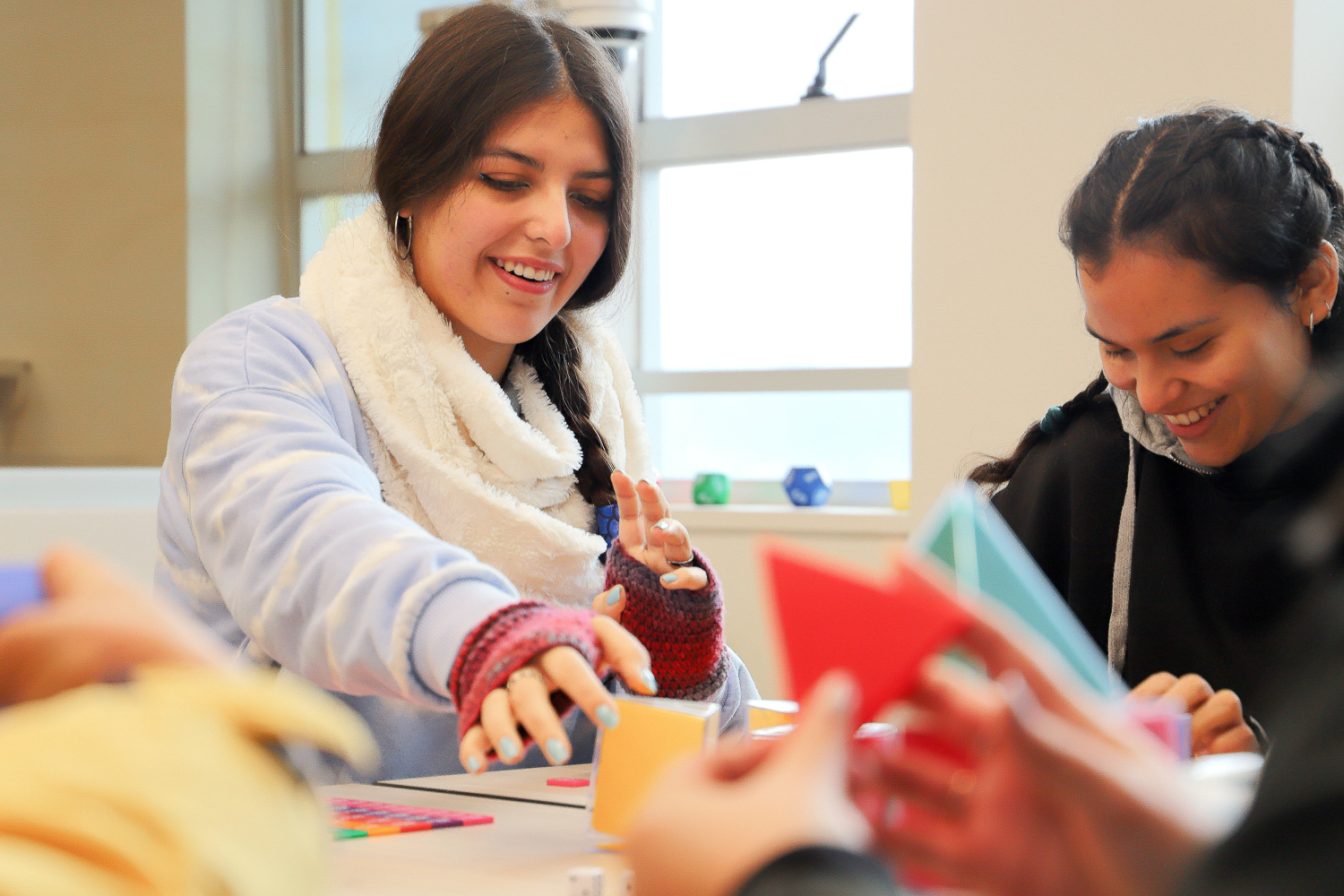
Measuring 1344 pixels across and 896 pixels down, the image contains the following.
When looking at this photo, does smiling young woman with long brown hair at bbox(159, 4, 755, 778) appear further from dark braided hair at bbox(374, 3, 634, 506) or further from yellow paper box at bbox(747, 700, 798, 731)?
yellow paper box at bbox(747, 700, 798, 731)

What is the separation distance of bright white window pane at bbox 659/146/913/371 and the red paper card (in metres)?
2.47

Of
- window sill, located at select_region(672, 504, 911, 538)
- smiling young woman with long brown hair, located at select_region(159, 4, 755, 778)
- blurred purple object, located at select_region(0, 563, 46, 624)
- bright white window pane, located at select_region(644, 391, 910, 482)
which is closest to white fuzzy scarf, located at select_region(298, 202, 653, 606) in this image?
smiling young woman with long brown hair, located at select_region(159, 4, 755, 778)

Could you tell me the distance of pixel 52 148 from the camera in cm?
294

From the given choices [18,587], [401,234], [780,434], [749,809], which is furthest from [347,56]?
[749,809]

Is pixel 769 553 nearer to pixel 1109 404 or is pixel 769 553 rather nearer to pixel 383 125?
pixel 383 125

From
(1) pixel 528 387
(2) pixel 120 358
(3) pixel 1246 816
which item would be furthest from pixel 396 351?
(2) pixel 120 358

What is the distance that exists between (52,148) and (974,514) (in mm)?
3032

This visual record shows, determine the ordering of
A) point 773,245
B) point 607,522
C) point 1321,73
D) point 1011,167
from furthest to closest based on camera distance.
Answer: point 773,245, point 1011,167, point 1321,73, point 607,522

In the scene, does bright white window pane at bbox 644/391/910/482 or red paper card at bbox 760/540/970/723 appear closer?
red paper card at bbox 760/540/970/723

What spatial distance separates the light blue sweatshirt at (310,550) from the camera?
833 millimetres

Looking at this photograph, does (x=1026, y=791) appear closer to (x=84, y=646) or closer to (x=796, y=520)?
(x=84, y=646)

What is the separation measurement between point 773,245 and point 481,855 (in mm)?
2366

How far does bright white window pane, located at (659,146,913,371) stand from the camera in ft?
9.36

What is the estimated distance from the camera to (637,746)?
2.65 ft
